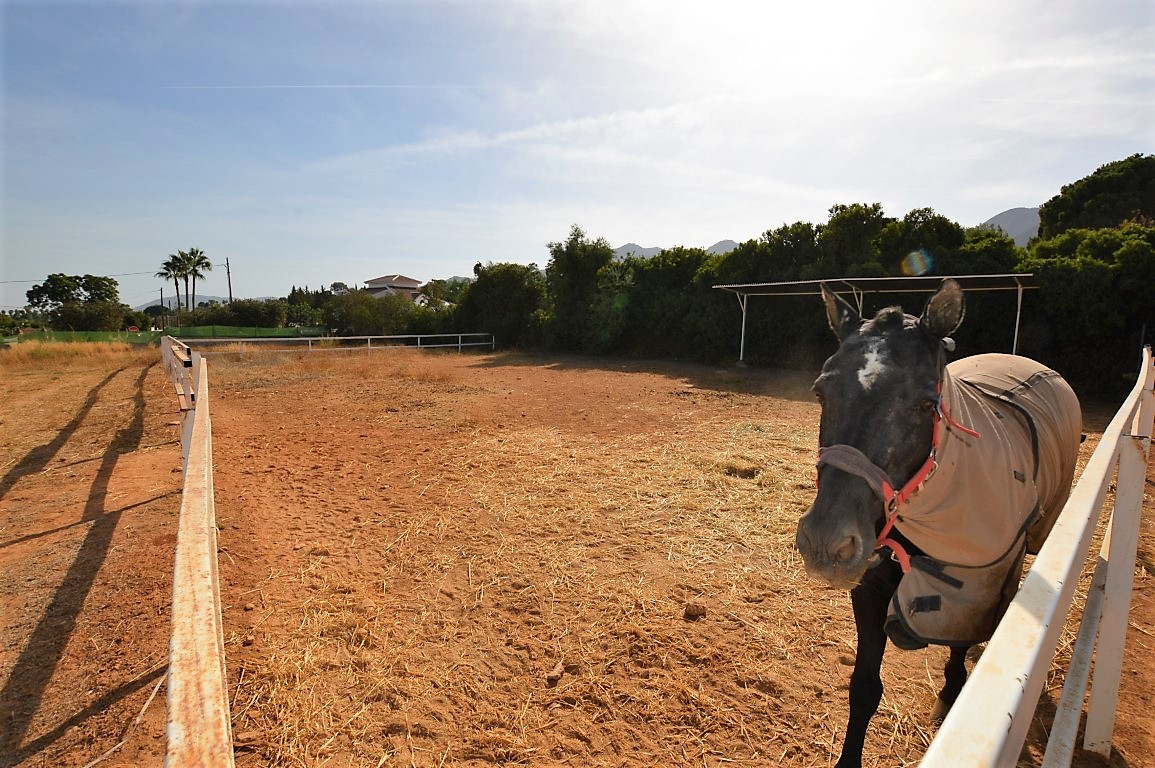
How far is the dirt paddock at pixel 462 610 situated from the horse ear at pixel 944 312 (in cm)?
180

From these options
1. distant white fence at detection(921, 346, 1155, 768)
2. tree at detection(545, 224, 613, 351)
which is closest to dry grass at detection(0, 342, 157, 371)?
tree at detection(545, 224, 613, 351)

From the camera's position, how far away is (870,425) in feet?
5.15

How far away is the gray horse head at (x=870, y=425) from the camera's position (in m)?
1.48

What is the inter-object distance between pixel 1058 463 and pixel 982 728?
2.67m

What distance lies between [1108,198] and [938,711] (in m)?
29.1

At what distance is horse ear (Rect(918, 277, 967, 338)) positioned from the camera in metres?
1.63

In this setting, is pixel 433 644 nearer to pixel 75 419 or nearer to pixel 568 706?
pixel 568 706

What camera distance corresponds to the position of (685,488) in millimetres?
5500

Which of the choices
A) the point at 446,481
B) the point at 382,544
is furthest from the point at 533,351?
the point at 382,544

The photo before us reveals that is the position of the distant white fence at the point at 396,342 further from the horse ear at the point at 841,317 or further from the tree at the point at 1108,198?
the tree at the point at 1108,198

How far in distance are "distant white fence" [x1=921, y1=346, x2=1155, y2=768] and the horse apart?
0.89 feet

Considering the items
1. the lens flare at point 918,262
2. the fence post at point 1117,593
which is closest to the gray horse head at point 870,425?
the fence post at point 1117,593

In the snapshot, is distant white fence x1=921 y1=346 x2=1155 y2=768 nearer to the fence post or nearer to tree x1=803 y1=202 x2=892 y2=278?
the fence post

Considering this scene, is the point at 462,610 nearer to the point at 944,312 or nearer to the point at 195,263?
the point at 944,312
